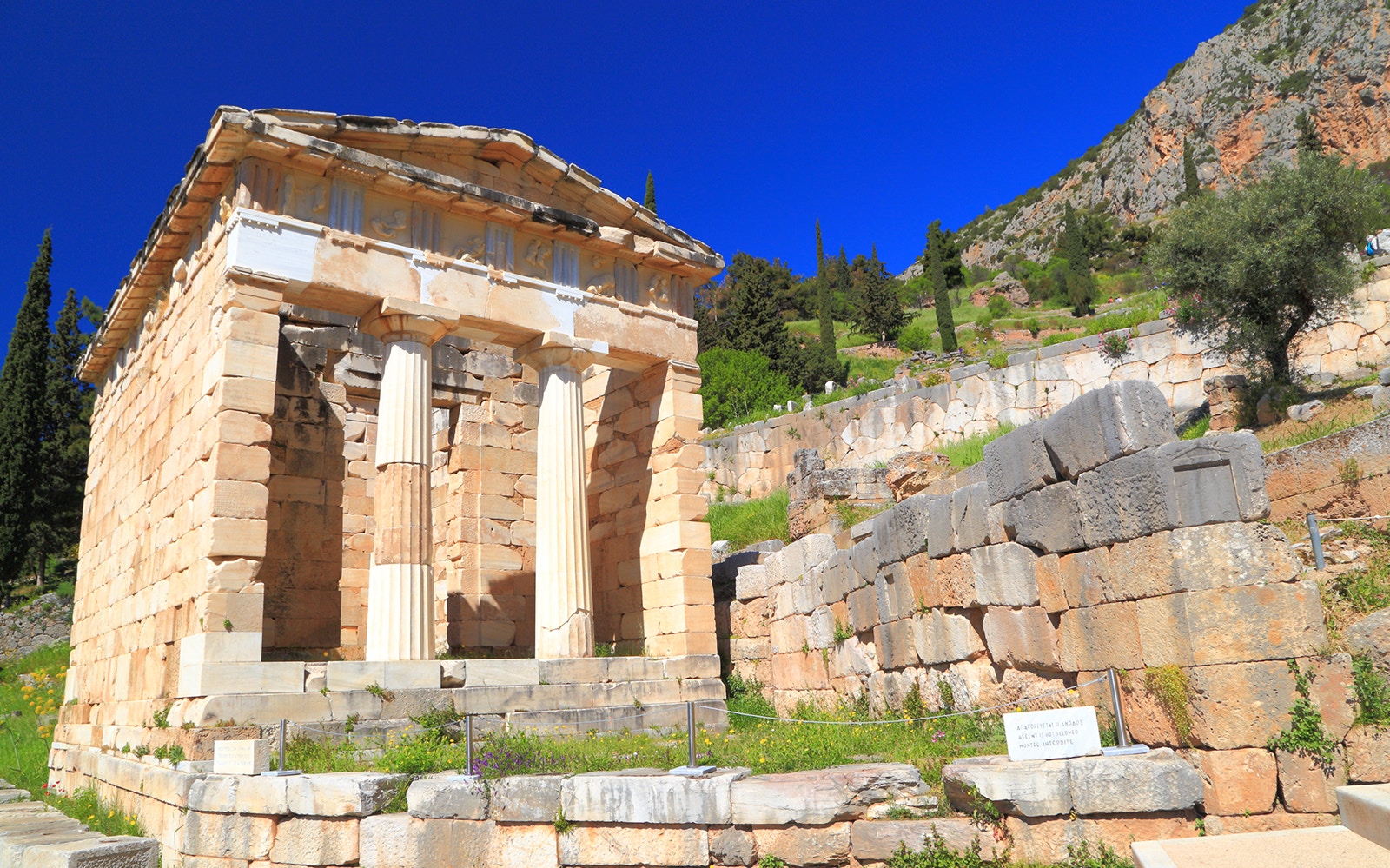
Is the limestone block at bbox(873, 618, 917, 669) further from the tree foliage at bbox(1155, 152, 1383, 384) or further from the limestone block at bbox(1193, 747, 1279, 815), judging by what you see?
the tree foliage at bbox(1155, 152, 1383, 384)

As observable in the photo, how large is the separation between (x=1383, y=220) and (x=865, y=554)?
14.4 metres

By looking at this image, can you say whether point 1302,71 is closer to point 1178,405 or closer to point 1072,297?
point 1072,297

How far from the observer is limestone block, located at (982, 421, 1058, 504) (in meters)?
6.74

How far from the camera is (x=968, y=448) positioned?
790 inches

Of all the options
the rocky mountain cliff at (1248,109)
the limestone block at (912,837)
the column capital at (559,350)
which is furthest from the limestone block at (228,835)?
the rocky mountain cliff at (1248,109)

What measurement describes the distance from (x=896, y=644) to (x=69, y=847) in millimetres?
7608

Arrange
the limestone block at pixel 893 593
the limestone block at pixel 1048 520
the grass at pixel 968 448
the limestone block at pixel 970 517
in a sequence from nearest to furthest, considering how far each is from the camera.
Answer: the limestone block at pixel 1048 520, the limestone block at pixel 970 517, the limestone block at pixel 893 593, the grass at pixel 968 448

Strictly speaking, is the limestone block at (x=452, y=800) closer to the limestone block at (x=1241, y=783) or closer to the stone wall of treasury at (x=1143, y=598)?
the stone wall of treasury at (x=1143, y=598)

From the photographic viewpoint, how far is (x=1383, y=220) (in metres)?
17.4

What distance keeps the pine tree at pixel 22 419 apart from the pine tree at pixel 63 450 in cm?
238

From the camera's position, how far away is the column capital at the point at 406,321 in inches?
440

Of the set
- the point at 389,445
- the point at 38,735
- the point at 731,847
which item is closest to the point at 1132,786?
the point at 731,847

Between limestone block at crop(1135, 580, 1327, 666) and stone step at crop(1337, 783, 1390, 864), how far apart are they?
2.53 ft

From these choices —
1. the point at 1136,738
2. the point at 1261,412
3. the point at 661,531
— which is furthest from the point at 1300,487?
the point at 661,531
